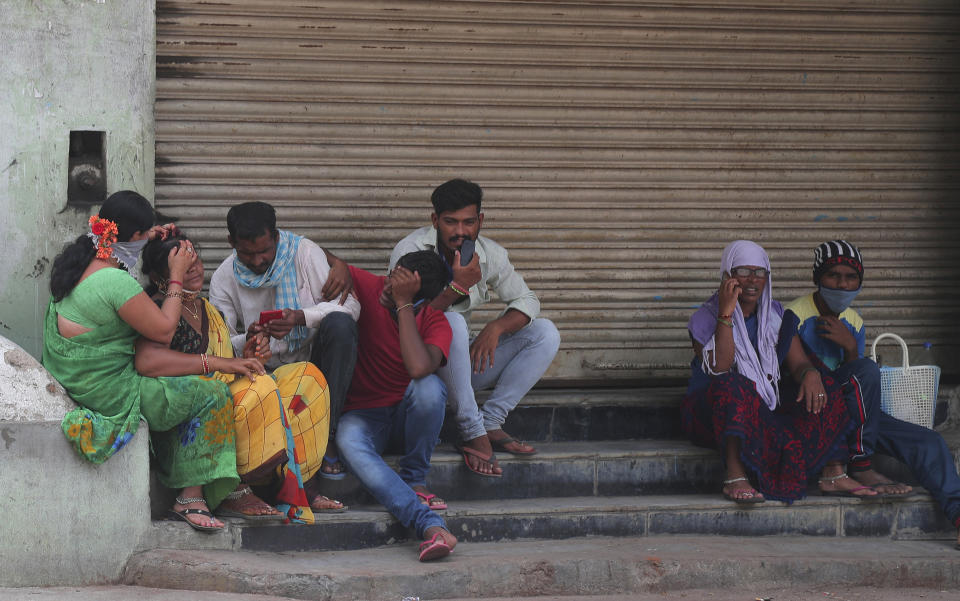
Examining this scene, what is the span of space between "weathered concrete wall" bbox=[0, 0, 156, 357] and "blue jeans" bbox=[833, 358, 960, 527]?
3588mm

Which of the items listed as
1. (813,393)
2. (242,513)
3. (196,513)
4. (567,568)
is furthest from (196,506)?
(813,393)

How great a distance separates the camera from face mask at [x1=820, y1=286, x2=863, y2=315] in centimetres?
550

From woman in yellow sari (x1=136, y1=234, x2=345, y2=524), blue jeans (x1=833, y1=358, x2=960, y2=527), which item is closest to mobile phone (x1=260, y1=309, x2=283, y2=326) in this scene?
woman in yellow sari (x1=136, y1=234, x2=345, y2=524)

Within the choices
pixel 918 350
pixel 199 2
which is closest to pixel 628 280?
pixel 918 350

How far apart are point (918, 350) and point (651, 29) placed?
2362mm

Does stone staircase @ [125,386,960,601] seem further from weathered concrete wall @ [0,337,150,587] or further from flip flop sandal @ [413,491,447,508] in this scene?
weathered concrete wall @ [0,337,150,587]

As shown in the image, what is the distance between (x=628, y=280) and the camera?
6105 millimetres

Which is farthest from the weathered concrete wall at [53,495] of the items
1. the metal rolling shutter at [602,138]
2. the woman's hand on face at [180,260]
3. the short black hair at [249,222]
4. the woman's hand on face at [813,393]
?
the woman's hand on face at [813,393]

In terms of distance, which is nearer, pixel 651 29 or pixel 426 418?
pixel 426 418

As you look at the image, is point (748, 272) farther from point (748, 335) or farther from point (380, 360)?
point (380, 360)

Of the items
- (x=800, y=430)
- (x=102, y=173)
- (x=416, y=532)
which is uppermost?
(x=102, y=173)

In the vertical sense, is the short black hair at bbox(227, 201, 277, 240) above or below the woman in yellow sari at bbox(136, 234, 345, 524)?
above

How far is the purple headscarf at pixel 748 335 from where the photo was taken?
17.5 feet

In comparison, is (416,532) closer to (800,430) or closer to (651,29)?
(800,430)
